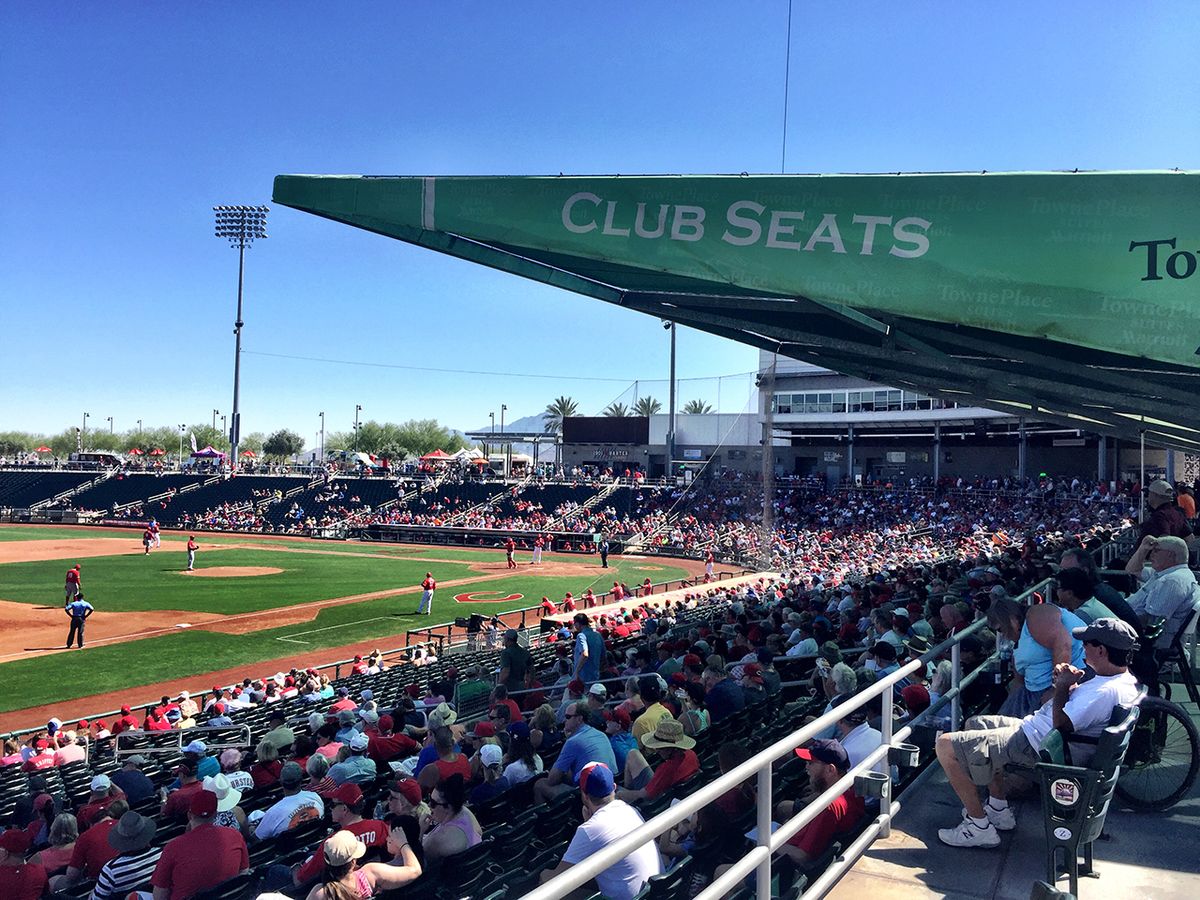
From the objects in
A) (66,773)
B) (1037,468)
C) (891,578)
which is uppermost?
(1037,468)

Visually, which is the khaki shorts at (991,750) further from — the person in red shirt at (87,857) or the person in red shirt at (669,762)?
the person in red shirt at (87,857)

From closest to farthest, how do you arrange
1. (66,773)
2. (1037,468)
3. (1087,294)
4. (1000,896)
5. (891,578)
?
(1000,896), (1087,294), (66,773), (891,578), (1037,468)

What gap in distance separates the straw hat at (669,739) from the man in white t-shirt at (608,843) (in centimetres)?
117

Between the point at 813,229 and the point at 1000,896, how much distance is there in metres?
6.37

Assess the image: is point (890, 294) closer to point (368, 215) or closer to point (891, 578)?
point (368, 215)

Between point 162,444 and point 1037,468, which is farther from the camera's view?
point 162,444

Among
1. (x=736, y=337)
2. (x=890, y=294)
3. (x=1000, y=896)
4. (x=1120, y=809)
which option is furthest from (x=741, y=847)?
(x=736, y=337)

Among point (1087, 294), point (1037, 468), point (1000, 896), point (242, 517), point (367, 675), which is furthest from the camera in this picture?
point (242, 517)

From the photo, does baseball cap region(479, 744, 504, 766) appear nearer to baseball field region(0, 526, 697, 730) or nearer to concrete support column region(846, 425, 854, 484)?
baseball field region(0, 526, 697, 730)

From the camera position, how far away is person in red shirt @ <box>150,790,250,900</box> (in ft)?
16.5

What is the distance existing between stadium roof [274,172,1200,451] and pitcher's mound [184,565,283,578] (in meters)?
32.0

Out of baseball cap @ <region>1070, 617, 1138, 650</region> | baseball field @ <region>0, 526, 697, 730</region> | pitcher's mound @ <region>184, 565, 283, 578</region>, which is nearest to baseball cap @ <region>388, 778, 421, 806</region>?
baseball cap @ <region>1070, 617, 1138, 650</region>

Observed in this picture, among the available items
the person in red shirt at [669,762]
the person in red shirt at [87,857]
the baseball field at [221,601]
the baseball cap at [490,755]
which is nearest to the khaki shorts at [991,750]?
the person in red shirt at [669,762]

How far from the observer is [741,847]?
425 cm
